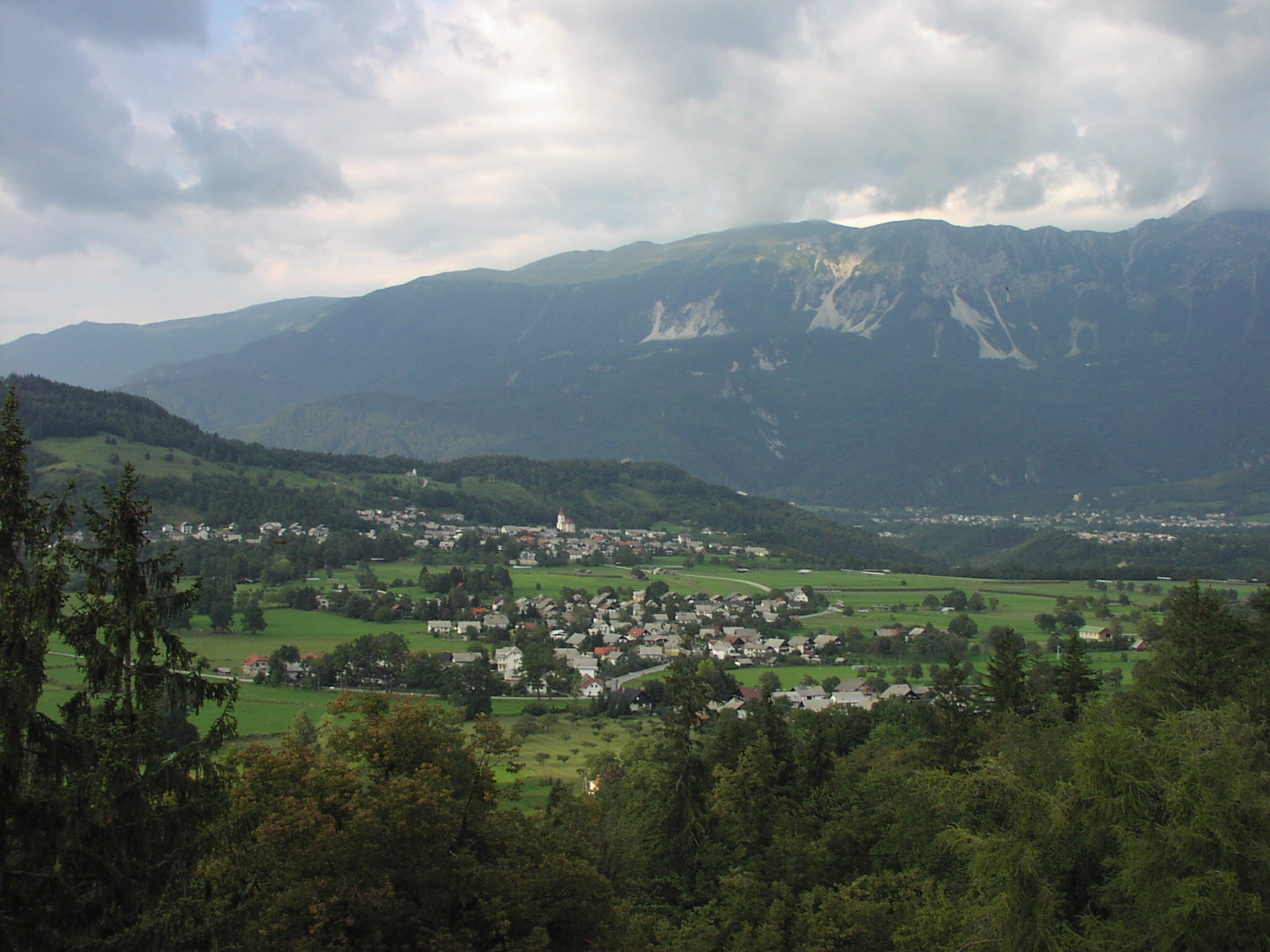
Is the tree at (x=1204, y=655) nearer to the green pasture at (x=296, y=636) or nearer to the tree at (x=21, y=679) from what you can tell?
the tree at (x=21, y=679)

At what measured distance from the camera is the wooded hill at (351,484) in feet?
382

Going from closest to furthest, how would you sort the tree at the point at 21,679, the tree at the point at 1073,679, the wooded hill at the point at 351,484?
the tree at the point at 21,679 < the tree at the point at 1073,679 < the wooded hill at the point at 351,484

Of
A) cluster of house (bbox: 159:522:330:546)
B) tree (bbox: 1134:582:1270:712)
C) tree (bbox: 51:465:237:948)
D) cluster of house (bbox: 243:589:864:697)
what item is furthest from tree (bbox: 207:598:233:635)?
tree (bbox: 51:465:237:948)

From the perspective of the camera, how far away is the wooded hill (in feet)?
382

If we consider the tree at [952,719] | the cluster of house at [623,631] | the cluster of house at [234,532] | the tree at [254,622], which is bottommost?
the cluster of house at [623,631]

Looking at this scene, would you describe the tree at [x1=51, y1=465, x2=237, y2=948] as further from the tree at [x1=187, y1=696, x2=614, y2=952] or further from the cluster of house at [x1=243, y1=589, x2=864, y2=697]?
the cluster of house at [x1=243, y1=589, x2=864, y2=697]

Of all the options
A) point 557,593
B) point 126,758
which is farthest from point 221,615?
point 126,758

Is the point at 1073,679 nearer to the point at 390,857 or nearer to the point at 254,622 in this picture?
the point at 390,857

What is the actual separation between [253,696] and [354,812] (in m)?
41.0

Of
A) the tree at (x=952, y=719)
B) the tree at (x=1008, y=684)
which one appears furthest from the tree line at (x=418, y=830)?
the tree at (x=1008, y=684)

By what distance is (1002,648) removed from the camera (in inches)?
1206

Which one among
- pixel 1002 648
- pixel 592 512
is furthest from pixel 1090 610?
pixel 592 512

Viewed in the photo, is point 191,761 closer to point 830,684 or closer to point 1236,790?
point 1236,790

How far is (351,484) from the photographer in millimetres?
148750
